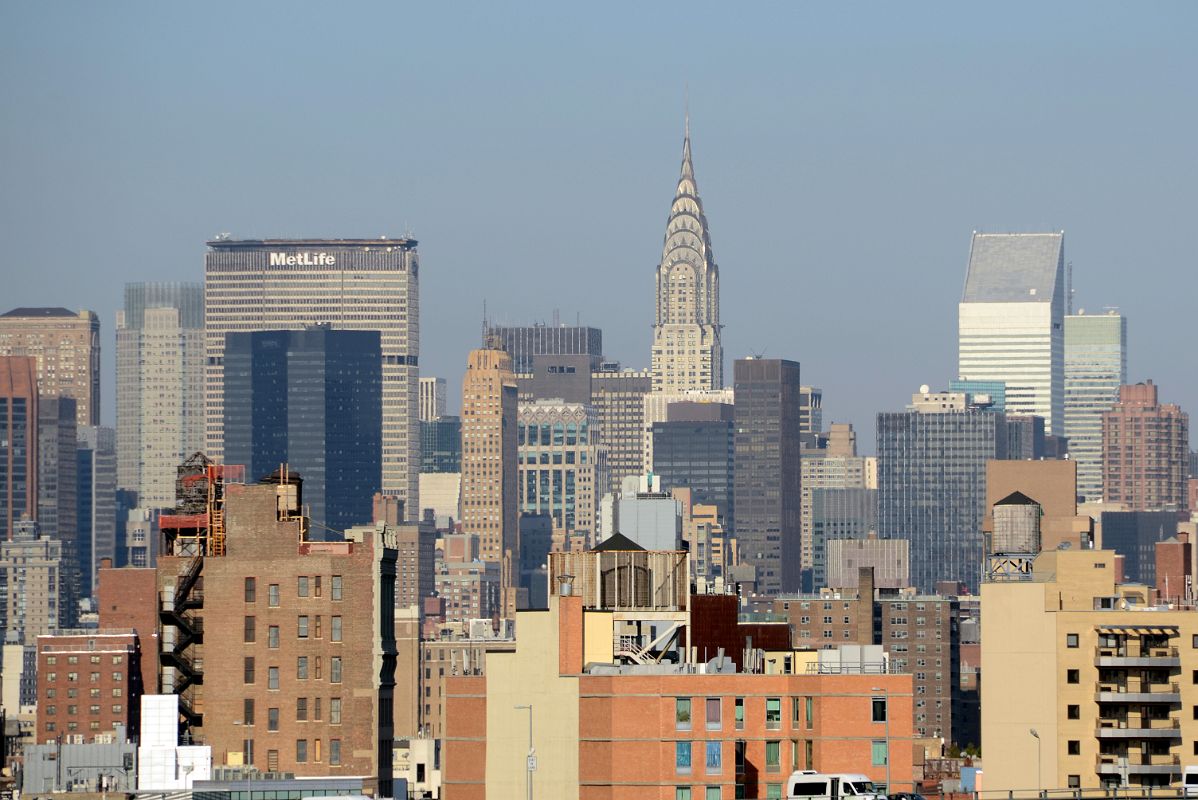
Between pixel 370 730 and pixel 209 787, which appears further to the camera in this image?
pixel 370 730

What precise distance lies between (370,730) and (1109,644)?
3804 cm

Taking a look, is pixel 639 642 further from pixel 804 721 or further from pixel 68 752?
pixel 68 752

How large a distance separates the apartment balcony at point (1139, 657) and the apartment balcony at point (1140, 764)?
450 centimetres

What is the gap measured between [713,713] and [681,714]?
1291 millimetres

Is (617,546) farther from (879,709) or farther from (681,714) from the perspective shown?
(879,709)

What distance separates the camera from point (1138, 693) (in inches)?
6762

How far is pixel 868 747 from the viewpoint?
139750mm

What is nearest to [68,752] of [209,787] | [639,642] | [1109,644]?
[209,787]

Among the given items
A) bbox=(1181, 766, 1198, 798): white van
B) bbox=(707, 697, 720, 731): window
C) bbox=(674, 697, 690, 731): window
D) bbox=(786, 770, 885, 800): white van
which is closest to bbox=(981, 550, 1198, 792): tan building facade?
bbox=(707, 697, 720, 731): window

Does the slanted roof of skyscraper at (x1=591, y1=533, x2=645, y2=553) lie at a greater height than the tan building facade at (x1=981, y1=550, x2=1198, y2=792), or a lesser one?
greater

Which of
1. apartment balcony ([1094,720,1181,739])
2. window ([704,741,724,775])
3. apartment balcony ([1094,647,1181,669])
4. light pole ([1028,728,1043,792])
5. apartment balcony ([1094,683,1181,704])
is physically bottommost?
light pole ([1028,728,1043,792])

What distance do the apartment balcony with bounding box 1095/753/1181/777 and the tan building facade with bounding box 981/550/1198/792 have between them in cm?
5

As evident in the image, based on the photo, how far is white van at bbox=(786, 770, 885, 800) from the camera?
10850cm

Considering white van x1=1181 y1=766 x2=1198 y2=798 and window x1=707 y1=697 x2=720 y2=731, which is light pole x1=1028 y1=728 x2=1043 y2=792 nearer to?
window x1=707 y1=697 x2=720 y2=731
